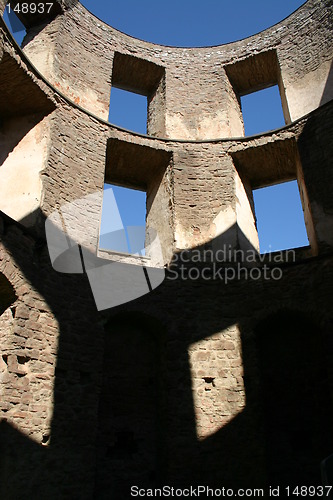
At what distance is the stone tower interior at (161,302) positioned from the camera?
5.49 m

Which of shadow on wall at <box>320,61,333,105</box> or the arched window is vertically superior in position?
shadow on wall at <box>320,61,333,105</box>

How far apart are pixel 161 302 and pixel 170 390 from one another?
1400mm

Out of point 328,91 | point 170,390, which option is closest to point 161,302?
point 170,390

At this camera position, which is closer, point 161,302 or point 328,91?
point 161,302

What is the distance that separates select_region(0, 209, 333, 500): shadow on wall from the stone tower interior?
21 mm

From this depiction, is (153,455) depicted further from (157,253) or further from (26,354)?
(157,253)

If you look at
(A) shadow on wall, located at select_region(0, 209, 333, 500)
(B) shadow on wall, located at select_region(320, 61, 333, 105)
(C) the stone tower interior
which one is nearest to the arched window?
(C) the stone tower interior

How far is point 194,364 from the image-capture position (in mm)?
6461

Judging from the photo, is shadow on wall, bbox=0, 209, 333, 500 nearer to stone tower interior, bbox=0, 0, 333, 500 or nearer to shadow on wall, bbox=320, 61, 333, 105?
stone tower interior, bbox=0, 0, 333, 500

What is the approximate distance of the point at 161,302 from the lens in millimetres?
6867

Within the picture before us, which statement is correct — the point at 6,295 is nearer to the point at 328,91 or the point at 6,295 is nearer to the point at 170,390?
the point at 170,390

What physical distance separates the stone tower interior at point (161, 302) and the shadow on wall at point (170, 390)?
0.8 inches

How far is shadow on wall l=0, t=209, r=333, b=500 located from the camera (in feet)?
17.9

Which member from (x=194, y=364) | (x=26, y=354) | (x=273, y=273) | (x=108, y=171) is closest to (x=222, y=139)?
(x=108, y=171)
